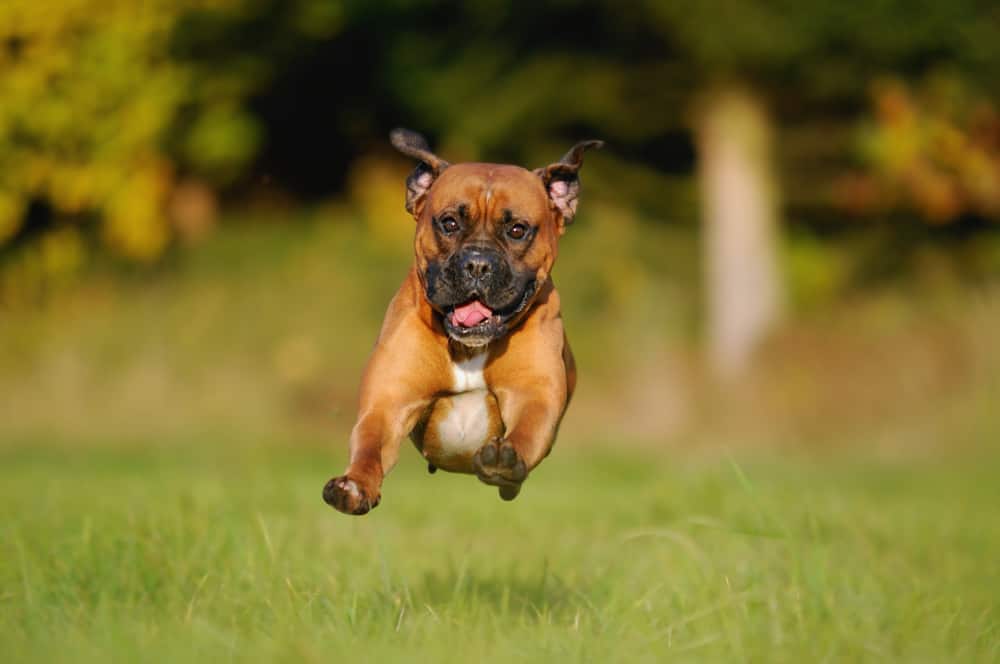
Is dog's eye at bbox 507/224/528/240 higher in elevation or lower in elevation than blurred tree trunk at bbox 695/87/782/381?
lower

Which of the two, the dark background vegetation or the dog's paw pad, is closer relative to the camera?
the dog's paw pad

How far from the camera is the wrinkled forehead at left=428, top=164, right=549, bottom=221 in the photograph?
18.1 ft

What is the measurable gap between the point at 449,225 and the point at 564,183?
0.51m

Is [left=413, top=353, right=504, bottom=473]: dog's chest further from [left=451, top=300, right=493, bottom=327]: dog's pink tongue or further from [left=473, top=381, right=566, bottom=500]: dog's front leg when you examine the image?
[left=451, top=300, right=493, bottom=327]: dog's pink tongue

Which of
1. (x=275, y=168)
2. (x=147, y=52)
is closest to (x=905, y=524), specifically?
(x=147, y=52)

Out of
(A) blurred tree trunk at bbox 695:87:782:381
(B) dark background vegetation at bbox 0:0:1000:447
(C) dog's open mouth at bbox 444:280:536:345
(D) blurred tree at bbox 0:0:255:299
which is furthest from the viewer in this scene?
(A) blurred tree trunk at bbox 695:87:782:381

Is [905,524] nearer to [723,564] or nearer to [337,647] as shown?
[723,564]

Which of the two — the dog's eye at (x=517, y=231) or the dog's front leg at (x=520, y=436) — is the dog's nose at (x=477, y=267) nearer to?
the dog's eye at (x=517, y=231)

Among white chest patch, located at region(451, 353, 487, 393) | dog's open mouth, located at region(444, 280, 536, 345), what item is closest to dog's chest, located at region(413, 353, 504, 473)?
white chest patch, located at region(451, 353, 487, 393)

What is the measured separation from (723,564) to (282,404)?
11519mm

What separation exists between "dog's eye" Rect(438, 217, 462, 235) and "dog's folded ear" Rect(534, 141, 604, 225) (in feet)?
1.38

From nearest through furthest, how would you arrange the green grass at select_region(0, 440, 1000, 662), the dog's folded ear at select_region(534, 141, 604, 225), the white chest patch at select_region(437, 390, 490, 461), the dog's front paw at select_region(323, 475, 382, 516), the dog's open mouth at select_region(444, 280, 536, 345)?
the dog's front paw at select_region(323, 475, 382, 516) < the green grass at select_region(0, 440, 1000, 662) < the dog's open mouth at select_region(444, 280, 536, 345) < the white chest patch at select_region(437, 390, 490, 461) < the dog's folded ear at select_region(534, 141, 604, 225)

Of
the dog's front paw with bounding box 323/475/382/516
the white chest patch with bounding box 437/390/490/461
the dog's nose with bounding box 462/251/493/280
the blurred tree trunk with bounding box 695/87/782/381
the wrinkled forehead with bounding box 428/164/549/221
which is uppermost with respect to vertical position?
the blurred tree trunk with bounding box 695/87/782/381

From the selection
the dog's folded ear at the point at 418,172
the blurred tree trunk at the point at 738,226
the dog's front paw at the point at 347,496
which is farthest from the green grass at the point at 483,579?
the blurred tree trunk at the point at 738,226
